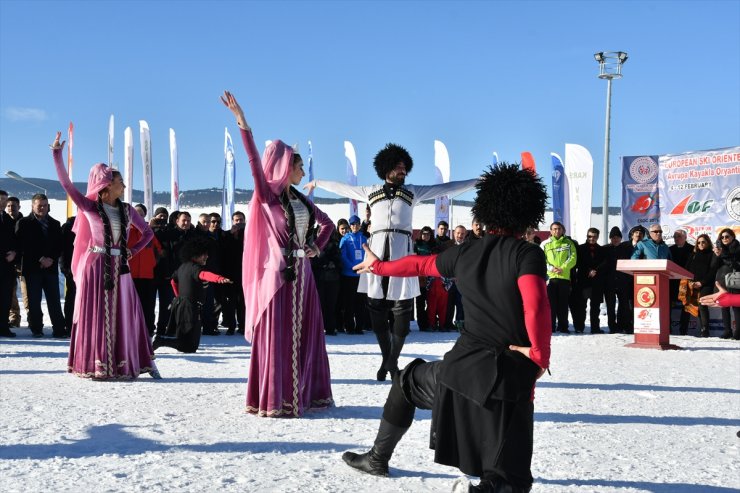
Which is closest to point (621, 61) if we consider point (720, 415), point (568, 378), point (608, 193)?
point (608, 193)

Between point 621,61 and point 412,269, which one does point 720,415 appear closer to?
point 412,269

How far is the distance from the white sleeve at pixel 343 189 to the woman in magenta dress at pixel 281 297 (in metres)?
1.25

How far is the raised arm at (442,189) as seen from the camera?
23.7 feet

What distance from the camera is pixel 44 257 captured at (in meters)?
11.9

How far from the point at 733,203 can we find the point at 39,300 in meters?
12.2

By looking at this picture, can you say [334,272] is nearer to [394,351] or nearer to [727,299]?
[394,351]

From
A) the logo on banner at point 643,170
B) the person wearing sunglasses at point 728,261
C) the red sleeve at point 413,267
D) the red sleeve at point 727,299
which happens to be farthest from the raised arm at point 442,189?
the logo on banner at point 643,170

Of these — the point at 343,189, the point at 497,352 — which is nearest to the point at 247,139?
the point at 343,189

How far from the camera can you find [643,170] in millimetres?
17469

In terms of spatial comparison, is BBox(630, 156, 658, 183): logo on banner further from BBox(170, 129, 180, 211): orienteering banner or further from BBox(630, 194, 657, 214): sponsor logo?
BBox(170, 129, 180, 211): orienteering banner

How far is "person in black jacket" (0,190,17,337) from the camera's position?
1171 centimetres

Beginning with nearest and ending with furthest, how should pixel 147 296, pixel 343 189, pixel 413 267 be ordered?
pixel 413 267 < pixel 343 189 < pixel 147 296

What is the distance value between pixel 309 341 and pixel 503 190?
2.71m

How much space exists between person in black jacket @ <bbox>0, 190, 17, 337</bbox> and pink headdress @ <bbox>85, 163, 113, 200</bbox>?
4796 mm
